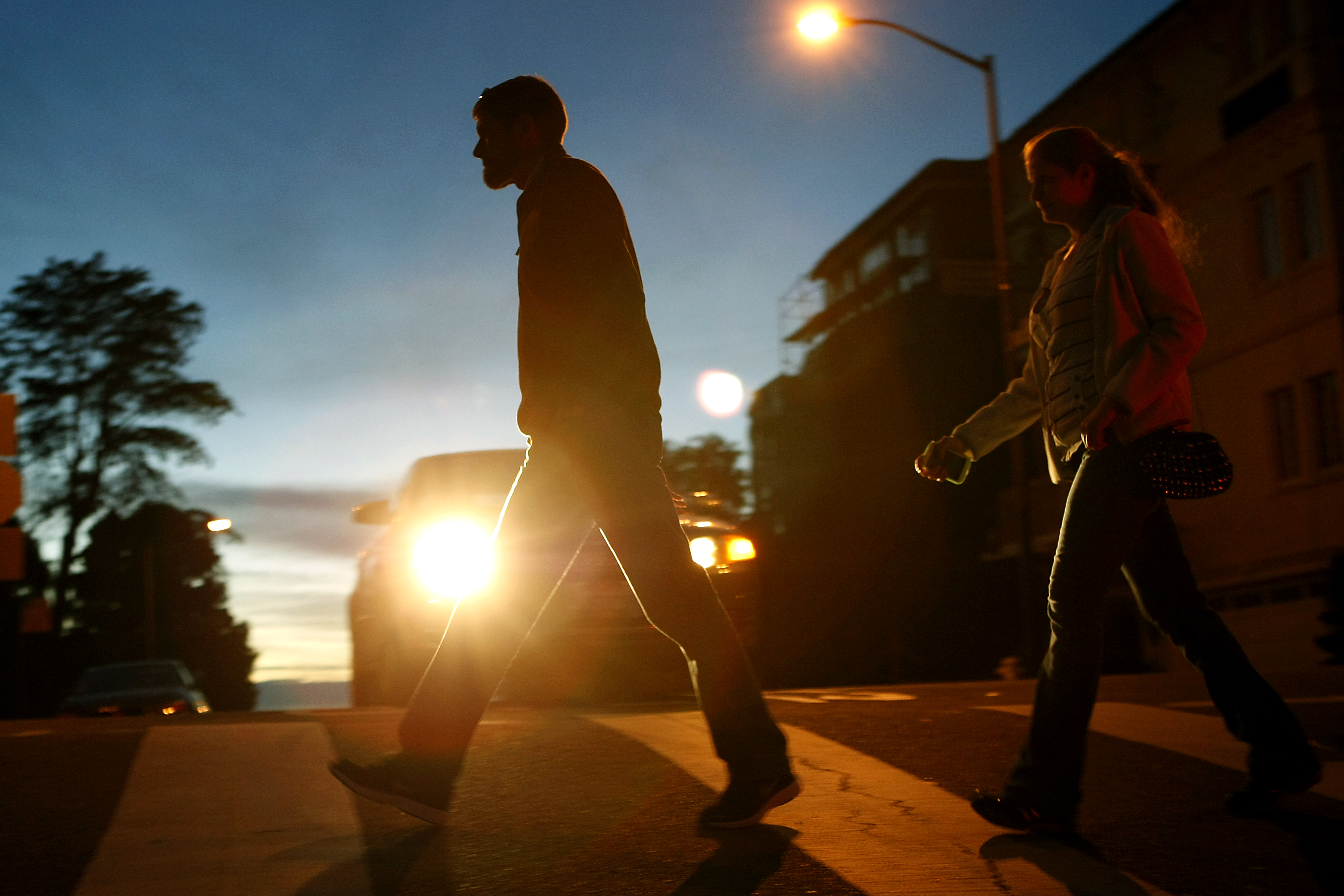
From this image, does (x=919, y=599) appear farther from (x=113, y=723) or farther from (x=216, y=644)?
(x=216, y=644)

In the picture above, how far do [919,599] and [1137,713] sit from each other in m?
31.1

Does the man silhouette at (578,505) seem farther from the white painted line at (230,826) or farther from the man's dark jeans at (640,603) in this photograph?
the white painted line at (230,826)

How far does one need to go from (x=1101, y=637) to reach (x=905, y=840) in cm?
72

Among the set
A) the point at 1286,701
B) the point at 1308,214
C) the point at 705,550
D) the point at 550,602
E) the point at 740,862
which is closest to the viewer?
the point at 740,862

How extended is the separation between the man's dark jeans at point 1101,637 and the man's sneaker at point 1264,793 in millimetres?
12

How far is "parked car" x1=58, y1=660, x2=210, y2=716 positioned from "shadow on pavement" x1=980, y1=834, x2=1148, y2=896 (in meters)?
15.9

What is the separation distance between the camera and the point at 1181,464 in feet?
11.9

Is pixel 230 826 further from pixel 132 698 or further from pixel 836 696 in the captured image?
pixel 132 698

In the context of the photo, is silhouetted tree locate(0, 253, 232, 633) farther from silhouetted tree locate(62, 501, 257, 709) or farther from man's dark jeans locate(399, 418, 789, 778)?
man's dark jeans locate(399, 418, 789, 778)

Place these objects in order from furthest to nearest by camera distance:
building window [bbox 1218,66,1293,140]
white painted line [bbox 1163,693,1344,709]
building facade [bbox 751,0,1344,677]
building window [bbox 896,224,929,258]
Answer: building window [bbox 896,224,929,258], building window [bbox 1218,66,1293,140], building facade [bbox 751,0,1344,677], white painted line [bbox 1163,693,1344,709]

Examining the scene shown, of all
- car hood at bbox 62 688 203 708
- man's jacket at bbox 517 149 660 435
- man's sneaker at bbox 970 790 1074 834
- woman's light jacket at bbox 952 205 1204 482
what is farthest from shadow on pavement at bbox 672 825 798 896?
car hood at bbox 62 688 203 708

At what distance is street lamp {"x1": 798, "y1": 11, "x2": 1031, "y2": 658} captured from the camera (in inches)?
A: 761

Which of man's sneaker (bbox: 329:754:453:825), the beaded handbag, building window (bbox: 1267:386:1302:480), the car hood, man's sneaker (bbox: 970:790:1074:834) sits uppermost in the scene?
building window (bbox: 1267:386:1302:480)

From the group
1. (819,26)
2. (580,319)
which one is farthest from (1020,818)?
(819,26)
